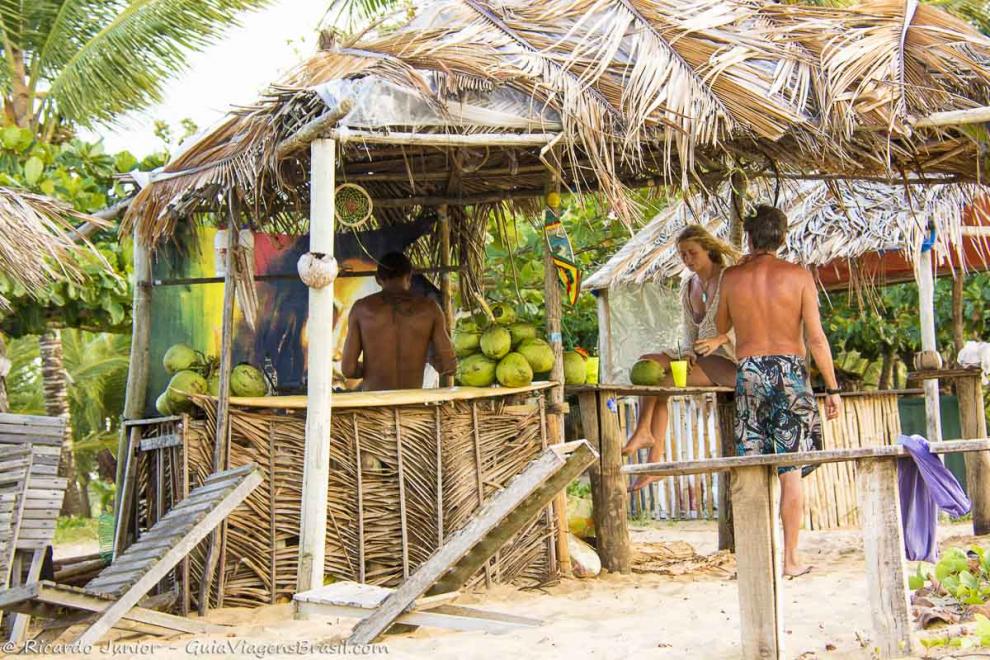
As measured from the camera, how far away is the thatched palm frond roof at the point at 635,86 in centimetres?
563

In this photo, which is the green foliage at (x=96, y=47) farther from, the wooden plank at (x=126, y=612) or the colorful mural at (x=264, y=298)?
the wooden plank at (x=126, y=612)

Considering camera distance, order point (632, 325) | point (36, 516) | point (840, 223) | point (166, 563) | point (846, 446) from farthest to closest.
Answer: point (632, 325)
point (840, 223)
point (846, 446)
point (36, 516)
point (166, 563)

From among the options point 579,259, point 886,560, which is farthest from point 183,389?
point 579,259

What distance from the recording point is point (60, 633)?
18.1 feet

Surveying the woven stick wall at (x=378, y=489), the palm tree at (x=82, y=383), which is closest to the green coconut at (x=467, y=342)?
the woven stick wall at (x=378, y=489)

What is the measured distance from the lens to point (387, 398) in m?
6.25

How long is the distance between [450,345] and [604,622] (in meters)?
2.69

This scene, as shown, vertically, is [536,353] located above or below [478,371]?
above

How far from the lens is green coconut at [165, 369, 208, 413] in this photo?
6211 mm

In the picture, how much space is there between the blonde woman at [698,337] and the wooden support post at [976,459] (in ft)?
7.10

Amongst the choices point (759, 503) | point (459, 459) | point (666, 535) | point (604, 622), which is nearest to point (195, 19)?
point (666, 535)

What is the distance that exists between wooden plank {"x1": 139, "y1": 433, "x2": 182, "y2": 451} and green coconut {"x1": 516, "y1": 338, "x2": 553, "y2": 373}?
200cm

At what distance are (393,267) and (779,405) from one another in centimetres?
268

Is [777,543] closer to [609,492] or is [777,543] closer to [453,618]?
[453,618]
